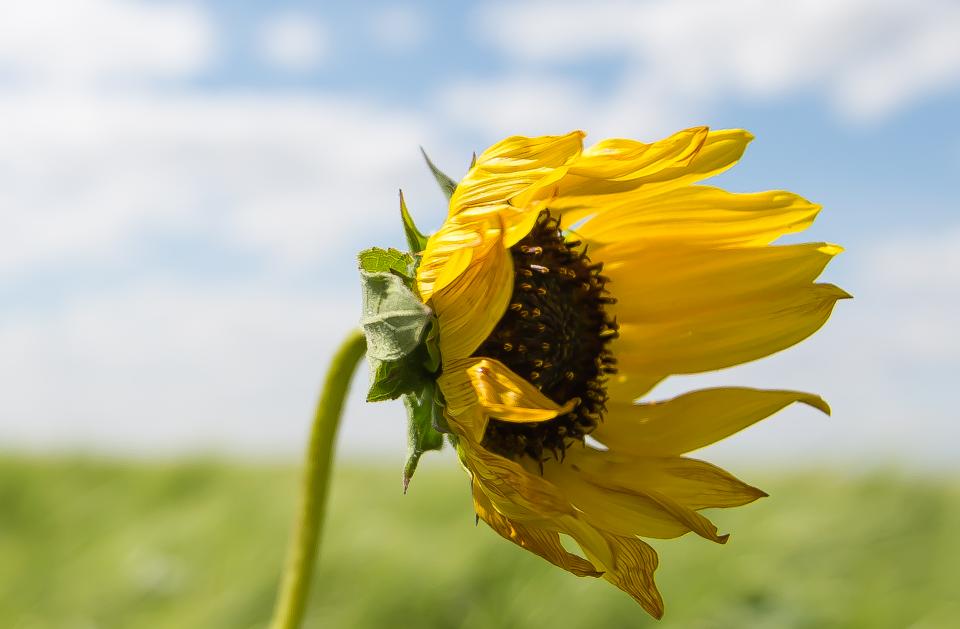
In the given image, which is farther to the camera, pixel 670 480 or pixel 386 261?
pixel 670 480

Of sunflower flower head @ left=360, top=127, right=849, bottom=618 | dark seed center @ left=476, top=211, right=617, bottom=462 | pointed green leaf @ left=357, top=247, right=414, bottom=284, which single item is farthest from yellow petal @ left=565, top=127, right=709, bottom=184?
pointed green leaf @ left=357, top=247, right=414, bottom=284

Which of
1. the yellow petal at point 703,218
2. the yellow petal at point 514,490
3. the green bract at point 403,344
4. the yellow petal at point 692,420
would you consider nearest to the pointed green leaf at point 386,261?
the green bract at point 403,344

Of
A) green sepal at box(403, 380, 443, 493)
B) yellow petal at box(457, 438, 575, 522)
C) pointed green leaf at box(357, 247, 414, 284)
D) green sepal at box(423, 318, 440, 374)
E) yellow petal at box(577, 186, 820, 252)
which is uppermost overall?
yellow petal at box(577, 186, 820, 252)

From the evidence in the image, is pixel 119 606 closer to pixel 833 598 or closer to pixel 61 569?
pixel 61 569

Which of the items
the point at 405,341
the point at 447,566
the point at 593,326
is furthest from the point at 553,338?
the point at 447,566

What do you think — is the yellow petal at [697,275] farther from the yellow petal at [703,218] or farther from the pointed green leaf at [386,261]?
the pointed green leaf at [386,261]

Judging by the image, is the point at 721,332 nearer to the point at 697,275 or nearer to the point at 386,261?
the point at 697,275

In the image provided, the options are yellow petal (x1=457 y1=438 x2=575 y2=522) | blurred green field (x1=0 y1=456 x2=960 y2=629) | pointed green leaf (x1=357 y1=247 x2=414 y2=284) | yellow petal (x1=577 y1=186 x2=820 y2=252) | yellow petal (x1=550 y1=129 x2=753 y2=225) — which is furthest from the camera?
blurred green field (x1=0 y1=456 x2=960 y2=629)

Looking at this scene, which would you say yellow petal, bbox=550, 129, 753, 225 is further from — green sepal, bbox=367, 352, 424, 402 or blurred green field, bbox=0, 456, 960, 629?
blurred green field, bbox=0, 456, 960, 629
